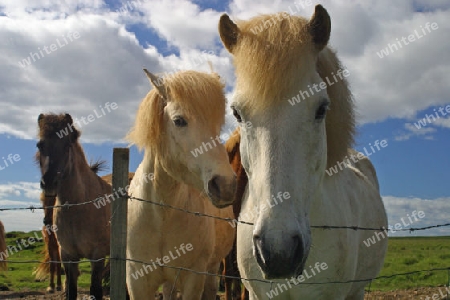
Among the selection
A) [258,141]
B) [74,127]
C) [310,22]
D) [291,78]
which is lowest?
[258,141]

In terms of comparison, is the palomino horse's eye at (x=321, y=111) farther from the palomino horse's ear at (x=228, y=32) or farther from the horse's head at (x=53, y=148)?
the horse's head at (x=53, y=148)

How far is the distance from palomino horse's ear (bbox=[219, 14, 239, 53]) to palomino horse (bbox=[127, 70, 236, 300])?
122 cm

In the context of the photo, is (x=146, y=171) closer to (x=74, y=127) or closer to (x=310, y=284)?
(x=310, y=284)

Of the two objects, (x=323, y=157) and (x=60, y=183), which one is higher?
(x=60, y=183)

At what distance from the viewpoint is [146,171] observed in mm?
3949

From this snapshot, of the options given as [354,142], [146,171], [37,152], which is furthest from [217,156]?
[37,152]

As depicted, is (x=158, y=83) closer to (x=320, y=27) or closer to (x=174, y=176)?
(x=174, y=176)

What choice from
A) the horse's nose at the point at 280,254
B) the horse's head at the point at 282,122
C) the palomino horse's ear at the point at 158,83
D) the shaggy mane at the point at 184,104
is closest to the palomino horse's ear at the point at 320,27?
the horse's head at the point at 282,122

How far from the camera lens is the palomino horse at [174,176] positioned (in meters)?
3.60

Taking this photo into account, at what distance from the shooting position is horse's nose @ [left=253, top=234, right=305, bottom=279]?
166cm

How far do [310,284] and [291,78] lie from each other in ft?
4.02

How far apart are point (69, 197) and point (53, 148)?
855 mm

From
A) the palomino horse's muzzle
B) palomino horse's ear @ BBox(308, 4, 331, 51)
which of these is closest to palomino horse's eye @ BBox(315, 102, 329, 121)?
palomino horse's ear @ BBox(308, 4, 331, 51)

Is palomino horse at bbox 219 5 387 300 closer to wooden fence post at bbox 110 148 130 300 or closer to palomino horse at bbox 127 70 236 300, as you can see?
wooden fence post at bbox 110 148 130 300
